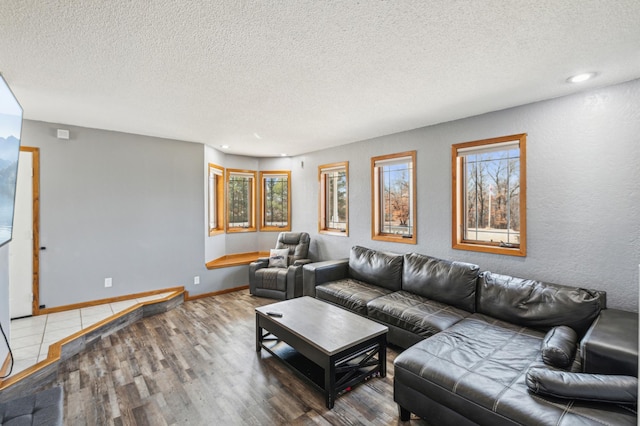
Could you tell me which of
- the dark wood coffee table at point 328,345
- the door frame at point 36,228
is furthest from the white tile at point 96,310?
the dark wood coffee table at point 328,345

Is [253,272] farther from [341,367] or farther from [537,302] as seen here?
[537,302]

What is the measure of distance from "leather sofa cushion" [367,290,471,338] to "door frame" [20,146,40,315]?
4.06 meters

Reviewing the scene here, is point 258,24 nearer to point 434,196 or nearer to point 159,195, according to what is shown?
point 434,196

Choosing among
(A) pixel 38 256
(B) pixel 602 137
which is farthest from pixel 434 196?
(A) pixel 38 256

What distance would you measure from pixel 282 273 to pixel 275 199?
191 centimetres

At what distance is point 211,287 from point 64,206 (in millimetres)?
2311

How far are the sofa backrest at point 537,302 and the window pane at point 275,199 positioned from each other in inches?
159

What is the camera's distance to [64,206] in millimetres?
3783

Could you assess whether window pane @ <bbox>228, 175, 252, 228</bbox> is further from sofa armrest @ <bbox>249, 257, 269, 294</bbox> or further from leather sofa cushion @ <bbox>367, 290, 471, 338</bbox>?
leather sofa cushion @ <bbox>367, 290, 471, 338</bbox>

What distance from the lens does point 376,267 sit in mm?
3932

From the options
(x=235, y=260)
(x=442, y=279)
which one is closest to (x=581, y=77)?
(x=442, y=279)

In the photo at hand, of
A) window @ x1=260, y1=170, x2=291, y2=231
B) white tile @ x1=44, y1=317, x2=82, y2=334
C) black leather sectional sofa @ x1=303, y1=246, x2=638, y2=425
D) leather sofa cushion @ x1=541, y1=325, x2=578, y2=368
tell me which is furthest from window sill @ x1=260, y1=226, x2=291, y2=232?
leather sofa cushion @ x1=541, y1=325, x2=578, y2=368

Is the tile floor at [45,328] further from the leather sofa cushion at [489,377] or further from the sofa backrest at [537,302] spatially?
the sofa backrest at [537,302]

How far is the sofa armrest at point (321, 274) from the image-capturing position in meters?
4.09
